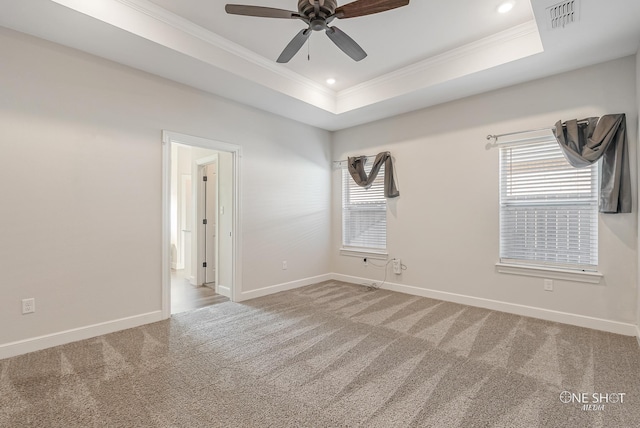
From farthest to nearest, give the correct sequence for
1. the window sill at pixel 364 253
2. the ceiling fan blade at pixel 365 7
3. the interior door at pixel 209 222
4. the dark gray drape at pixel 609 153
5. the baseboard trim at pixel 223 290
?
1. the interior door at pixel 209 222
2. the window sill at pixel 364 253
3. the baseboard trim at pixel 223 290
4. the dark gray drape at pixel 609 153
5. the ceiling fan blade at pixel 365 7

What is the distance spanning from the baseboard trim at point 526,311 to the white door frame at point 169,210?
7.60ft

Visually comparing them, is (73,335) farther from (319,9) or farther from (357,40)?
(357,40)

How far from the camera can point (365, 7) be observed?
222cm

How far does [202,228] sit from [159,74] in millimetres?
2707

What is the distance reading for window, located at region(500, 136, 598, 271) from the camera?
3.31 metres

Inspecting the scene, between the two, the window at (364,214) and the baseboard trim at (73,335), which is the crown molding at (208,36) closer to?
the window at (364,214)

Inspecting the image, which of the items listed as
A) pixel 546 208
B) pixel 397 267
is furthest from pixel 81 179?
pixel 546 208

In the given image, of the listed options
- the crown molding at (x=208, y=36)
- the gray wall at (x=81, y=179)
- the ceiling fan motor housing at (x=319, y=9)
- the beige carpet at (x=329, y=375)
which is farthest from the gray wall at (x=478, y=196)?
the gray wall at (x=81, y=179)

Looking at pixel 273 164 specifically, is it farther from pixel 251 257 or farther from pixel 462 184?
pixel 462 184

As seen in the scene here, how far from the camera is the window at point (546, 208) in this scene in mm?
3312

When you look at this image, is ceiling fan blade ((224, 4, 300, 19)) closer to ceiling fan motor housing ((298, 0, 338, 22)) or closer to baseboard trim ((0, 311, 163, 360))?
ceiling fan motor housing ((298, 0, 338, 22))

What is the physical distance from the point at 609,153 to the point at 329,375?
346 cm

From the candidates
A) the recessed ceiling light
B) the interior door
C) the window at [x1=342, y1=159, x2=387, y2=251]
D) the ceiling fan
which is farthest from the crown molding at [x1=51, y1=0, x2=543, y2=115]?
the interior door

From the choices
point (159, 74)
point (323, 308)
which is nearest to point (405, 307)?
point (323, 308)
